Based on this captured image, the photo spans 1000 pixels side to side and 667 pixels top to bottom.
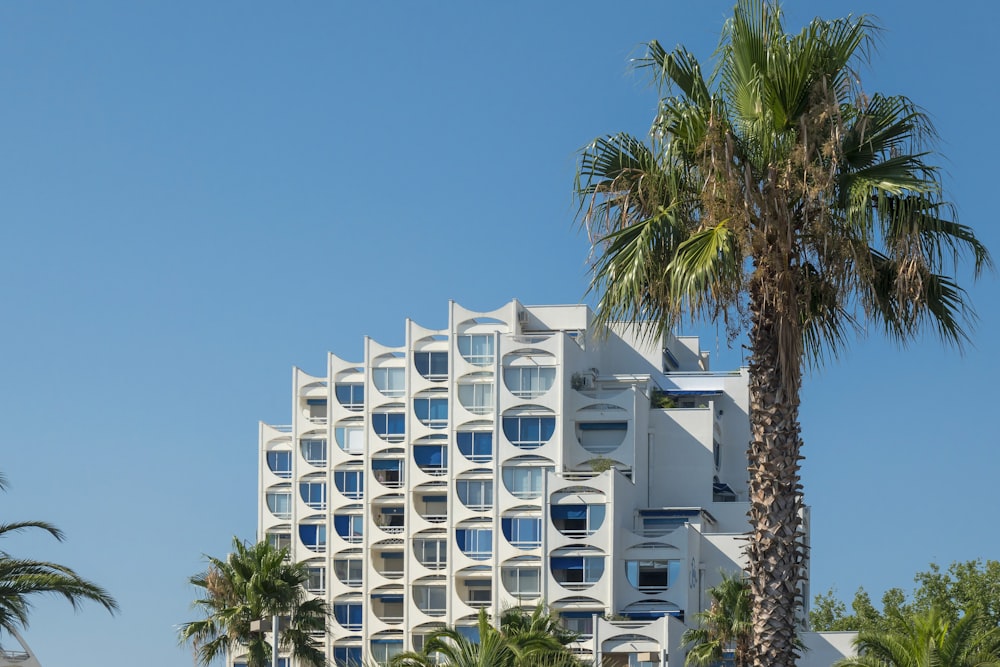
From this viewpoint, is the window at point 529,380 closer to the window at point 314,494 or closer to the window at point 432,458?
the window at point 432,458

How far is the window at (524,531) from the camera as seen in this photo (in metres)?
97.0

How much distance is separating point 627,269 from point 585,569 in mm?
74464

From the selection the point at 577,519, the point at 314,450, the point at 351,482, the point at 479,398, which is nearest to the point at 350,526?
the point at 351,482

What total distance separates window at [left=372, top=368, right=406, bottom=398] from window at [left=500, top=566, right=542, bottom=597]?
15542 millimetres

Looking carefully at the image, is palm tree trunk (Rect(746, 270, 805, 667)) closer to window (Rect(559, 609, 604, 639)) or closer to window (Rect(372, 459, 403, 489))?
window (Rect(559, 609, 604, 639))

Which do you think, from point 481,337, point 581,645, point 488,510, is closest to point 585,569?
point 581,645

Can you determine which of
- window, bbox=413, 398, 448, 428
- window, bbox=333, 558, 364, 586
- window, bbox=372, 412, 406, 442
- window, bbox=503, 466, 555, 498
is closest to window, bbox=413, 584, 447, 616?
window, bbox=333, 558, 364, 586

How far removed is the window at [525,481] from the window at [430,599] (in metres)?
7.88

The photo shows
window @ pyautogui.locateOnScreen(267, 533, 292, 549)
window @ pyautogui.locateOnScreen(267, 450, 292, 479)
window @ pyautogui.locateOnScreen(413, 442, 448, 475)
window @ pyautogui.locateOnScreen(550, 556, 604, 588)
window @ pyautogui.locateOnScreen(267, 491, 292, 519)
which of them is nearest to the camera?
window @ pyautogui.locateOnScreen(550, 556, 604, 588)

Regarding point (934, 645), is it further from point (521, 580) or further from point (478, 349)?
point (478, 349)

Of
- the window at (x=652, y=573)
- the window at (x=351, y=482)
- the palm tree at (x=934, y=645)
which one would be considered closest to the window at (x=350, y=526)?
the window at (x=351, y=482)

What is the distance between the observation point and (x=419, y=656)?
26.8 m

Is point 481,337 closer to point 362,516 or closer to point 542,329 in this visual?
point 542,329

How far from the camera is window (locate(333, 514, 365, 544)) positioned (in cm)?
10588
